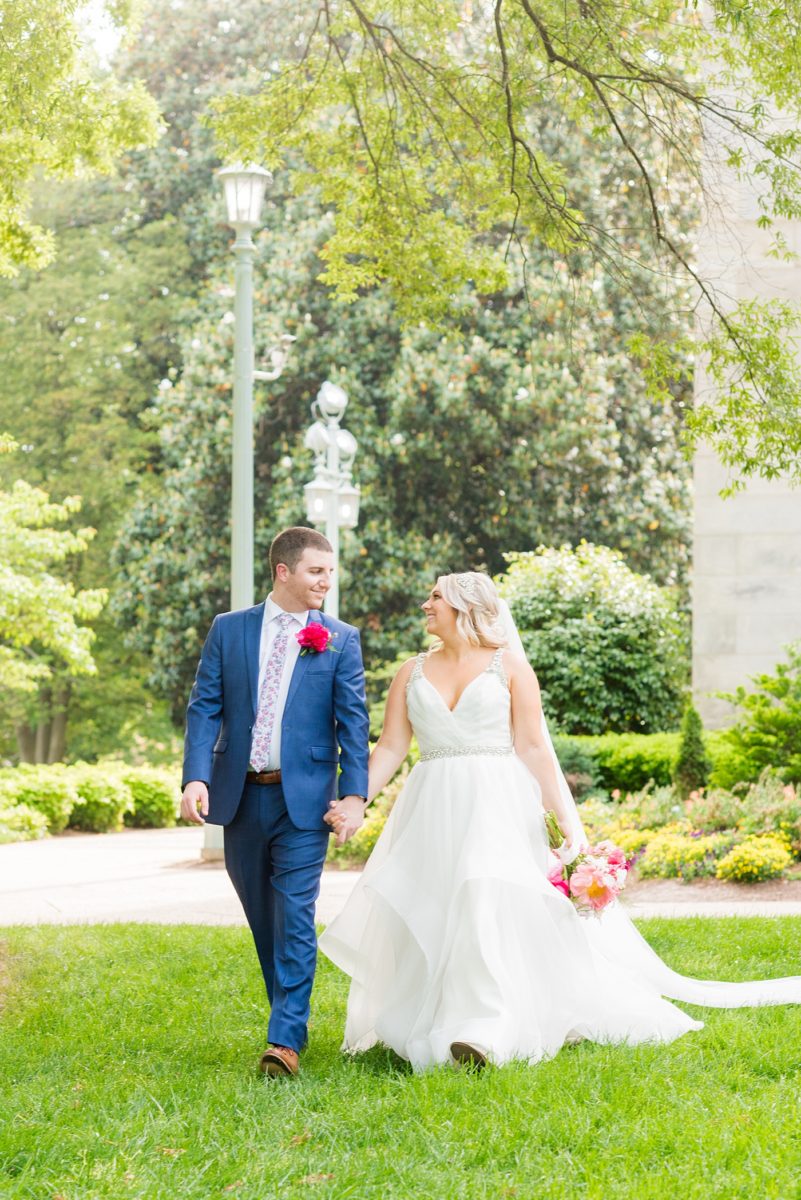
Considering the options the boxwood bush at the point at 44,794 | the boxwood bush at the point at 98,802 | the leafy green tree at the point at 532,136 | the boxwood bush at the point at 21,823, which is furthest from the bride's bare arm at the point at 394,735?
the boxwood bush at the point at 98,802

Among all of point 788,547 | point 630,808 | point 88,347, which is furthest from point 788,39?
point 88,347

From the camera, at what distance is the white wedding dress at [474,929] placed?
534 cm

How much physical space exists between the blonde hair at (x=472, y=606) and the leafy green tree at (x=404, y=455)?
55.7 feet

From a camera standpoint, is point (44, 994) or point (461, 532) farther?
point (461, 532)

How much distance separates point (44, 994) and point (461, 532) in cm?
1787

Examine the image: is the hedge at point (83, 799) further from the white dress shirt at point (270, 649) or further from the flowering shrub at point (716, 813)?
the white dress shirt at point (270, 649)

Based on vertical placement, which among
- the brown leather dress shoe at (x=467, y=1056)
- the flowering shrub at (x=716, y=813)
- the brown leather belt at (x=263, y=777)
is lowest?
the brown leather dress shoe at (x=467, y=1056)

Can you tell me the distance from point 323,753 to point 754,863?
5.83 m

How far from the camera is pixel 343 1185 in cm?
396

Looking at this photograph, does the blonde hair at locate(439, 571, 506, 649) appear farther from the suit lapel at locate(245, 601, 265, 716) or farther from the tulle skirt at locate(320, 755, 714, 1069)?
the suit lapel at locate(245, 601, 265, 716)

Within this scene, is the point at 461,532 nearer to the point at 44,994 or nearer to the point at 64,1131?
the point at 44,994

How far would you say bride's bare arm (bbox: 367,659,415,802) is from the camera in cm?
597

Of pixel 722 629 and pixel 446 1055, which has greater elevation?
pixel 722 629

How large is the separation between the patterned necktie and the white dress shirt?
0.01m
